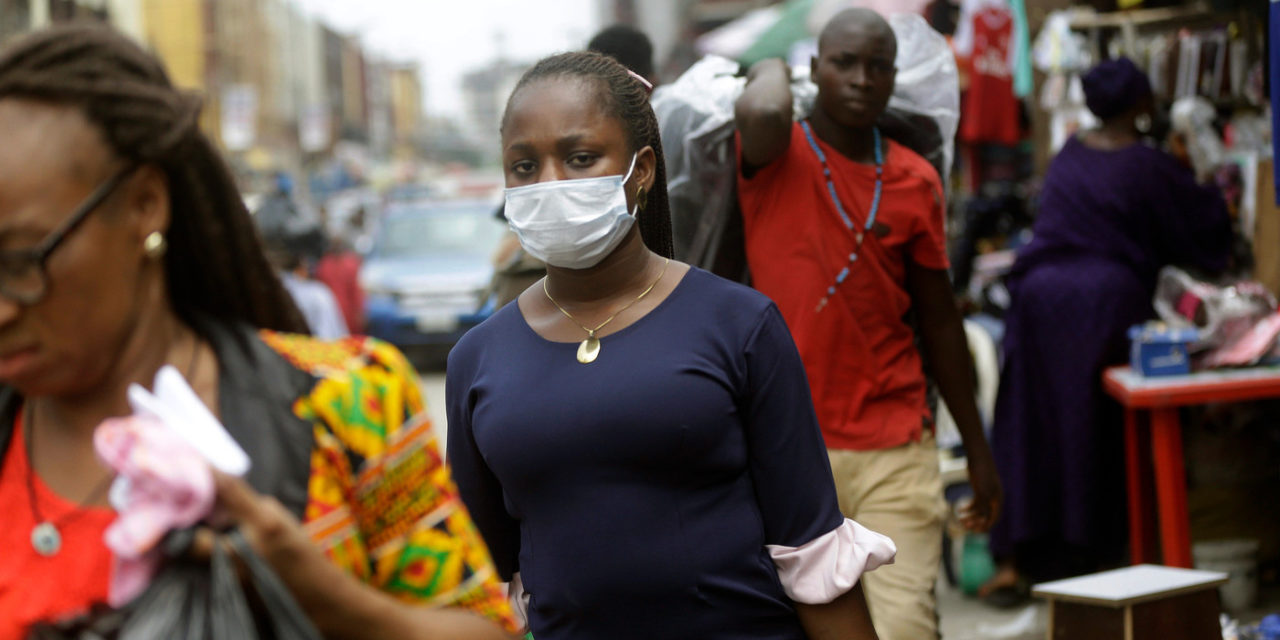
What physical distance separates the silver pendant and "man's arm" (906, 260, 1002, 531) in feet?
8.95

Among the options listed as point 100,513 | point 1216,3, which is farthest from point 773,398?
point 1216,3

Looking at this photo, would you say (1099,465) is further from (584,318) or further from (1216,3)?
(584,318)

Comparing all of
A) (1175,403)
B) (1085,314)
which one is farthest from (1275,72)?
(1085,314)

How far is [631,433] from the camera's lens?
2.50 m

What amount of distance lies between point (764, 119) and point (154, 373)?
91.3 inches

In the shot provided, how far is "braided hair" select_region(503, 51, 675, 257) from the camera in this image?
2799 mm

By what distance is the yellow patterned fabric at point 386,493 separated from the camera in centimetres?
175

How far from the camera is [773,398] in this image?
259 centimetres

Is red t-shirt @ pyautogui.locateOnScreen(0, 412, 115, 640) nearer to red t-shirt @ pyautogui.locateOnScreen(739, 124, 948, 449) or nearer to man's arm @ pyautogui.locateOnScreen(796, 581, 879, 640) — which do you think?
man's arm @ pyautogui.locateOnScreen(796, 581, 879, 640)

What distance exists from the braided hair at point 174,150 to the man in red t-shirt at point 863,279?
82.8 inches

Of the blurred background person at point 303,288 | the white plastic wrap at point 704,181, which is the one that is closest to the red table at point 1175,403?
the white plastic wrap at point 704,181

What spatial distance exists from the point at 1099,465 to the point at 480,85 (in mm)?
128582

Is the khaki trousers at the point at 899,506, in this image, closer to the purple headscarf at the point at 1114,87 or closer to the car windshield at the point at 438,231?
the purple headscarf at the point at 1114,87

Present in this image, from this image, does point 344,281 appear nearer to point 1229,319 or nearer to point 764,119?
point 1229,319
